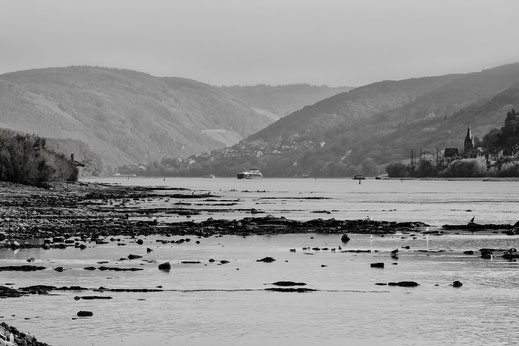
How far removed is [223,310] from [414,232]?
41375mm

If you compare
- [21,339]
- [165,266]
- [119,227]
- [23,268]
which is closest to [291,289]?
[165,266]

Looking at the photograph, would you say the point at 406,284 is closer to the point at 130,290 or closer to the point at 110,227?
the point at 130,290

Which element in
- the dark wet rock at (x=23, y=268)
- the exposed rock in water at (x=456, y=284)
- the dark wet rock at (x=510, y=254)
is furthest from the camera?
the dark wet rock at (x=510, y=254)

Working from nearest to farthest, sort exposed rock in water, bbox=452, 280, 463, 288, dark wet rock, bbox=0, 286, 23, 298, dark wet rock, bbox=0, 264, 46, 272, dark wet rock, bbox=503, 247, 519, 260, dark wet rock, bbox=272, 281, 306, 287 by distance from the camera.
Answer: dark wet rock, bbox=0, 286, 23, 298, exposed rock in water, bbox=452, 280, 463, 288, dark wet rock, bbox=272, 281, 306, 287, dark wet rock, bbox=0, 264, 46, 272, dark wet rock, bbox=503, 247, 519, 260

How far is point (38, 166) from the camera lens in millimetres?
163500

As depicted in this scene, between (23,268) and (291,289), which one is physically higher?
(23,268)

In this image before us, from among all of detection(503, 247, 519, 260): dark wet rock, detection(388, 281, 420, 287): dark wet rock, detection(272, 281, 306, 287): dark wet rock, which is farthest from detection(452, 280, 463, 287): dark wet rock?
detection(503, 247, 519, 260): dark wet rock

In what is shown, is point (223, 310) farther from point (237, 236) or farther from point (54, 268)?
point (237, 236)

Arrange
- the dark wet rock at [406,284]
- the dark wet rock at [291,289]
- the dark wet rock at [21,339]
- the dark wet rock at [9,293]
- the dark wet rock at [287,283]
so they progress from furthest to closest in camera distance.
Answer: the dark wet rock at [287,283]
the dark wet rock at [406,284]
the dark wet rock at [291,289]
the dark wet rock at [9,293]
the dark wet rock at [21,339]

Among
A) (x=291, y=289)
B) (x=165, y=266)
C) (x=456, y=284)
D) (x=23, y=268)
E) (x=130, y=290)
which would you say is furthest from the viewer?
(x=165, y=266)

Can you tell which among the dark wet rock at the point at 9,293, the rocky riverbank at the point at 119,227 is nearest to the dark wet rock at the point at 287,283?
the dark wet rock at the point at 9,293

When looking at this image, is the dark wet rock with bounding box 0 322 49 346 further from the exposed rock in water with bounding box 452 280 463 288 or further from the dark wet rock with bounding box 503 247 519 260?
the dark wet rock with bounding box 503 247 519 260

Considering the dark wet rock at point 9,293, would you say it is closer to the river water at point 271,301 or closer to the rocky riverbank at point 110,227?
the river water at point 271,301

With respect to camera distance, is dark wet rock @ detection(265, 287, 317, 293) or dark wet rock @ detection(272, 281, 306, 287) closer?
dark wet rock @ detection(265, 287, 317, 293)
